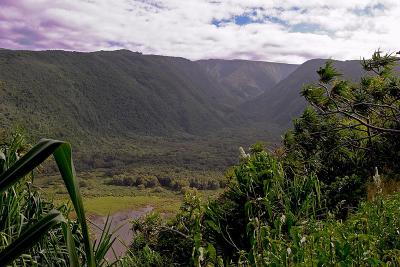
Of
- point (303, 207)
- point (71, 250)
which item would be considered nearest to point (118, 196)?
point (303, 207)

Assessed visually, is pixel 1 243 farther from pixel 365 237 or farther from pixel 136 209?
pixel 136 209

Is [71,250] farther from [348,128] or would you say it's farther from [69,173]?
[348,128]

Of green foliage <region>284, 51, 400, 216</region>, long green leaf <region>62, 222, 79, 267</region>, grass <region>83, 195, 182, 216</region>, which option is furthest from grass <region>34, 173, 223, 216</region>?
long green leaf <region>62, 222, 79, 267</region>

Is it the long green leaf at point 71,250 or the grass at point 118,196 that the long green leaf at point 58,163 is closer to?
the long green leaf at point 71,250

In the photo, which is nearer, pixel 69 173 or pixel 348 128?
pixel 69 173

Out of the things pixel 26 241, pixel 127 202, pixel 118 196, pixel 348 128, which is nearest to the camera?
pixel 26 241

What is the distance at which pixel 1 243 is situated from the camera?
2336mm

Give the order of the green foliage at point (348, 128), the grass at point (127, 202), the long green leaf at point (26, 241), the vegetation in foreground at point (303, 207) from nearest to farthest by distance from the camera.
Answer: the long green leaf at point (26, 241)
the vegetation in foreground at point (303, 207)
the green foliage at point (348, 128)
the grass at point (127, 202)

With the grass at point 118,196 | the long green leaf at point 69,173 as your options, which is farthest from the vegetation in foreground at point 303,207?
the grass at point 118,196

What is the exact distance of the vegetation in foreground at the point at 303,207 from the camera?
6.61 feet

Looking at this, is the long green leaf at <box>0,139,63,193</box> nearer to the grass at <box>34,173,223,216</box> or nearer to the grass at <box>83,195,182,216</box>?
the grass at <box>34,173,223,216</box>

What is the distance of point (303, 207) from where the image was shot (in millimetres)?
3197

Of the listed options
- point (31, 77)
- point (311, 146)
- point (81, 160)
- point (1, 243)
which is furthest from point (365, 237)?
point (31, 77)

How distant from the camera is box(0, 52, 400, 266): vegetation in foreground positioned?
6.61ft
